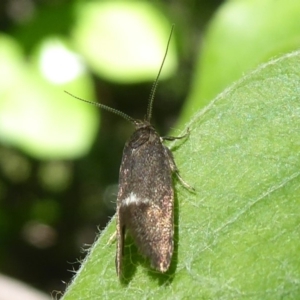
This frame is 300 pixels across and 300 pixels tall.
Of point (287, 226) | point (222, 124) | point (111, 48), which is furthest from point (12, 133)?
point (287, 226)

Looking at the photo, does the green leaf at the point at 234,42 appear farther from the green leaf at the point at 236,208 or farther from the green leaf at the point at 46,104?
the green leaf at the point at 236,208

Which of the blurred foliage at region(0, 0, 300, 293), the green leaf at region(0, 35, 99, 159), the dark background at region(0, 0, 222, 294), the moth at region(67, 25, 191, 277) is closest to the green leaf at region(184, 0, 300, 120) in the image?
the blurred foliage at region(0, 0, 300, 293)

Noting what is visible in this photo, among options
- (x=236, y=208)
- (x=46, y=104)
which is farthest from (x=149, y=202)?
(x=46, y=104)

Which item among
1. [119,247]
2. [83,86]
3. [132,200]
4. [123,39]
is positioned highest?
[119,247]

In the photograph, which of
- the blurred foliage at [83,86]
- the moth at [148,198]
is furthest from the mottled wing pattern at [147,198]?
the blurred foliage at [83,86]

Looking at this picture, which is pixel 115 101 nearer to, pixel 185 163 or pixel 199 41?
pixel 199 41

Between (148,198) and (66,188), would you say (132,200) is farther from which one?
(66,188)

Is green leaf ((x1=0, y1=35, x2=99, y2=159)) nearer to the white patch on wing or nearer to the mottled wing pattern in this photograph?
the mottled wing pattern

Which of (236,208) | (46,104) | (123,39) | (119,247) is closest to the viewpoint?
(236,208)
